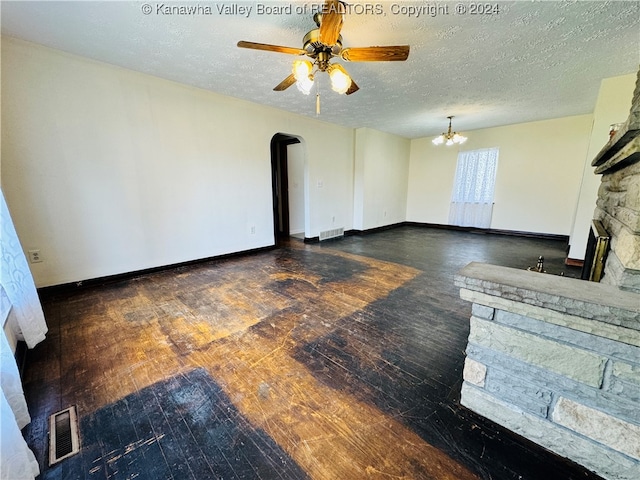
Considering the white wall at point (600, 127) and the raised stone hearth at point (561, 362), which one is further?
the white wall at point (600, 127)

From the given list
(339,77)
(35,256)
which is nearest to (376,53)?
(339,77)

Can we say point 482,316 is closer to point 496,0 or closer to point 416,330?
point 416,330

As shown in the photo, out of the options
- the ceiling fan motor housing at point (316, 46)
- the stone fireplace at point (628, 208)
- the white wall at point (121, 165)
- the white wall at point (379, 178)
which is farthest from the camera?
the white wall at point (379, 178)

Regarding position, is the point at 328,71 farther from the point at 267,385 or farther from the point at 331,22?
the point at 267,385

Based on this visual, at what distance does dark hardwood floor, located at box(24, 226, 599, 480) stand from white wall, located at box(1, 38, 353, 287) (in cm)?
64

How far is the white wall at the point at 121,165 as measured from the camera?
2.51 m

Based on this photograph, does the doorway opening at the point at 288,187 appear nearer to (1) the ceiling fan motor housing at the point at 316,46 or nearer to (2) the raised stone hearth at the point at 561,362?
(1) the ceiling fan motor housing at the point at 316,46

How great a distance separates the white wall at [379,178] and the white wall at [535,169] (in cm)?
114

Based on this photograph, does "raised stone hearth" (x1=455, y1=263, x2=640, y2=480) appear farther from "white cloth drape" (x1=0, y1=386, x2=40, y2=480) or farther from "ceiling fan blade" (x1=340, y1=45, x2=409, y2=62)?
"white cloth drape" (x1=0, y1=386, x2=40, y2=480)

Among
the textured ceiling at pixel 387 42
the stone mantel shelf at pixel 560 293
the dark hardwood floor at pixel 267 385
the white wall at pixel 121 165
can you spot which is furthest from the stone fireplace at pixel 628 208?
the white wall at pixel 121 165

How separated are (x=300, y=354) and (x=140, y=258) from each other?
275 centimetres

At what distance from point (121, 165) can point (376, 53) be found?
308 cm

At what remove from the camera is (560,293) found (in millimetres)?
1009

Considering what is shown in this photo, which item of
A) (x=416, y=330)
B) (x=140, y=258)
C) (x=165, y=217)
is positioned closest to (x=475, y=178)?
(x=416, y=330)
